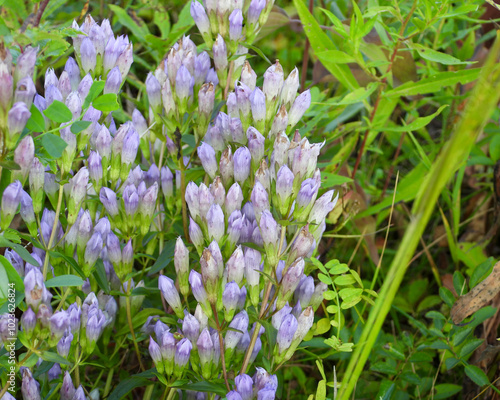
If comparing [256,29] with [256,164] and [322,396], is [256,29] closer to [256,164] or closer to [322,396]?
[256,164]

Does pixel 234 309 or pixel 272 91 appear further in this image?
pixel 272 91

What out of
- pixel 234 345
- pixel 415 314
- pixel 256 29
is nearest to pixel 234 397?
pixel 234 345

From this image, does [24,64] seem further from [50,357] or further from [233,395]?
[233,395]

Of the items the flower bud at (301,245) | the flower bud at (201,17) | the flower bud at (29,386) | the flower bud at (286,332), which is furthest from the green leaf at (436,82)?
the flower bud at (29,386)

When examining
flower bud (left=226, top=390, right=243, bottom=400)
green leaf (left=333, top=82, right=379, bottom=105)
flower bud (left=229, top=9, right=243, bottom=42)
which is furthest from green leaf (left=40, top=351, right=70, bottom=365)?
green leaf (left=333, top=82, right=379, bottom=105)

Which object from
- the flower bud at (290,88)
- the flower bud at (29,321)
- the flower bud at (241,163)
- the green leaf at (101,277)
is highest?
the flower bud at (290,88)

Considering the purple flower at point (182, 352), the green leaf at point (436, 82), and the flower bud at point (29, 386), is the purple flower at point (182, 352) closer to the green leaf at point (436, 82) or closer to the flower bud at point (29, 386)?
the flower bud at point (29, 386)

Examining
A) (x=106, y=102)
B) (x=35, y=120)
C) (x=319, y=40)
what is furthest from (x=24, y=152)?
(x=319, y=40)
